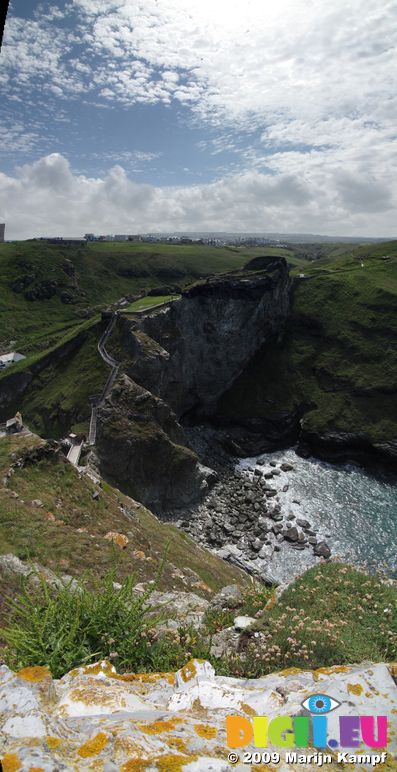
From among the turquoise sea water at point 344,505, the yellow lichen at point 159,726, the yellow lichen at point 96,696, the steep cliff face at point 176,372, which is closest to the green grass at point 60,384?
the steep cliff face at point 176,372

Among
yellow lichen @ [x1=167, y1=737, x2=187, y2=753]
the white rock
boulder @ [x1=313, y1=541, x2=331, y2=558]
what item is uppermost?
yellow lichen @ [x1=167, y1=737, x2=187, y2=753]

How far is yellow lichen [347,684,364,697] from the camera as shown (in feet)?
15.0

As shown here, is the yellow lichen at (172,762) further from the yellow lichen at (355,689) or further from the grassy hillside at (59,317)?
the grassy hillside at (59,317)

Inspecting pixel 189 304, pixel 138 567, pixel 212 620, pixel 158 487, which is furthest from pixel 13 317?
pixel 212 620

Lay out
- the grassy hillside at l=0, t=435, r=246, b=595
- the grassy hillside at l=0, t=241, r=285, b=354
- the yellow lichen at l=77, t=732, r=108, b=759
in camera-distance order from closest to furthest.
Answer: the yellow lichen at l=77, t=732, r=108, b=759
the grassy hillside at l=0, t=435, r=246, b=595
the grassy hillside at l=0, t=241, r=285, b=354

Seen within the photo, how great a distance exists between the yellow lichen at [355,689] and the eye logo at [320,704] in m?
0.23

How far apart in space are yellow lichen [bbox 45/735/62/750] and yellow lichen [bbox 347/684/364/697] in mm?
3052

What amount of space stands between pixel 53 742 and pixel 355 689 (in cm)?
317

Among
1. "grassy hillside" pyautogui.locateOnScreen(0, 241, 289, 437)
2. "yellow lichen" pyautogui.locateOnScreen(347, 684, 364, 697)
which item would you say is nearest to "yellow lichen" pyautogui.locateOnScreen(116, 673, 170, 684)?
"yellow lichen" pyautogui.locateOnScreen(347, 684, 364, 697)

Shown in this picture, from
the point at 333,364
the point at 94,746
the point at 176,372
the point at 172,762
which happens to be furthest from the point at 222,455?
the point at 172,762

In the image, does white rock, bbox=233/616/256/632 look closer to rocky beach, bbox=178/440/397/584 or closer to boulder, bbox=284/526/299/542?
rocky beach, bbox=178/440/397/584

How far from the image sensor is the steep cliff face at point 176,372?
55.1 meters

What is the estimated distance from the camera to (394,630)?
730cm

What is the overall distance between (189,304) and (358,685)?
275ft
